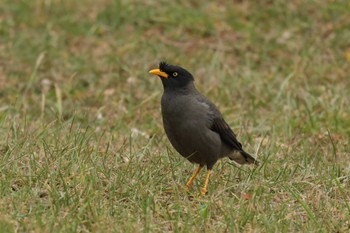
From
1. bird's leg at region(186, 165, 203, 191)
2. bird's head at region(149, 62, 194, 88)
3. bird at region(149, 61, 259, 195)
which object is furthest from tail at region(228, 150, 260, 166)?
bird's head at region(149, 62, 194, 88)

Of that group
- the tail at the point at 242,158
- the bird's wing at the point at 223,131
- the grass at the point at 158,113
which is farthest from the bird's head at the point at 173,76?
the tail at the point at 242,158

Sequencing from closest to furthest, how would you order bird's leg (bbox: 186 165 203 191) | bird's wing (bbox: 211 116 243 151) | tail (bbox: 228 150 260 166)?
bird's leg (bbox: 186 165 203 191), bird's wing (bbox: 211 116 243 151), tail (bbox: 228 150 260 166)

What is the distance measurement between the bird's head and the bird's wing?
45cm

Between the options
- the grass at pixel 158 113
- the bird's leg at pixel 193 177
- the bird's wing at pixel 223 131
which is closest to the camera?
the grass at pixel 158 113

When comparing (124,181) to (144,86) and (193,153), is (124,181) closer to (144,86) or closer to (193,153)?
(193,153)

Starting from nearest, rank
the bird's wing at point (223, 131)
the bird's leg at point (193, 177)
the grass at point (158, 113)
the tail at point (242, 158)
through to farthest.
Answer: the grass at point (158, 113), the bird's leg at point (193, 177), the bird's wing at point (223, 131), the tail at point (242, 158)

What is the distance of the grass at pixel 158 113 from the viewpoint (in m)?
6.22

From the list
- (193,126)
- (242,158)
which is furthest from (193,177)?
(242,158)

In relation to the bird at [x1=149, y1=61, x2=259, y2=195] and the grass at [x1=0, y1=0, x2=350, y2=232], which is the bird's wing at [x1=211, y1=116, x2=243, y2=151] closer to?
the bird at [x1=149, y1=61, x2=259, y2=195]

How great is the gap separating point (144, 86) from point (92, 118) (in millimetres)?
1387

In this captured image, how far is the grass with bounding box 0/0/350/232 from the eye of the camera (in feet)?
20.4

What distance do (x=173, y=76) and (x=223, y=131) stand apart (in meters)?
0.69

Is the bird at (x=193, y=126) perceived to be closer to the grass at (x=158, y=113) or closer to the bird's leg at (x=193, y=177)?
the bird's leg at (x=193, y=177)

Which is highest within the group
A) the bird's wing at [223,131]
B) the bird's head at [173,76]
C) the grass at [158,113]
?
the bird's head at [173,76]
